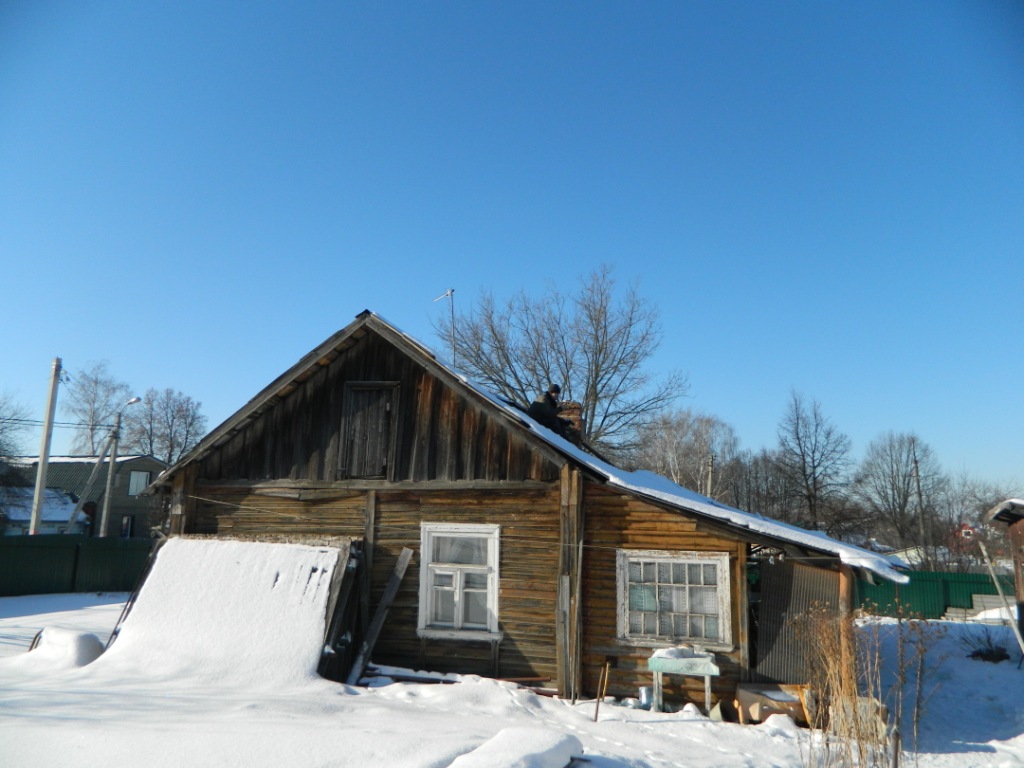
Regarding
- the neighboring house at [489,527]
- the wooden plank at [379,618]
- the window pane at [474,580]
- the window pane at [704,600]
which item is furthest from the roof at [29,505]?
the window pane at [704,600]

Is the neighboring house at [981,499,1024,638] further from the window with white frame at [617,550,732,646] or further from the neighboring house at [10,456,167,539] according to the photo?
the neighboring house at [10,456,167,539]

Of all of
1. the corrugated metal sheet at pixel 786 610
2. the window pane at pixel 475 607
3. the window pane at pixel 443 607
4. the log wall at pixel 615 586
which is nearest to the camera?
the corrugated metal sheet at pixel 786 610

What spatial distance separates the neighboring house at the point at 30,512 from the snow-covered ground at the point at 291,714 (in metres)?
20.9

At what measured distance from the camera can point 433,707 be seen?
8664 millimetres

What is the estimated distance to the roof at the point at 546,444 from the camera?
8.67m

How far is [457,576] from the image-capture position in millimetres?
10539

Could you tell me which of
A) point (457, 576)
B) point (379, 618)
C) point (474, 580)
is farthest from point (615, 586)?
point (379, 618)

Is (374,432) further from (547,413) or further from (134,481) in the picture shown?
(134,481)

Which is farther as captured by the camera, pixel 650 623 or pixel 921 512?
pixel 921 512

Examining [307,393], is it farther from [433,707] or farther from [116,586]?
[116,586]

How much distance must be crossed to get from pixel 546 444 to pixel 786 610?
3.85 meters

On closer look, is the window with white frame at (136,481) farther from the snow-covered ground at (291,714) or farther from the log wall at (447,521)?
the log wall at (447,521)

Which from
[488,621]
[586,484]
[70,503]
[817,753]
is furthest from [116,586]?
[817,753]

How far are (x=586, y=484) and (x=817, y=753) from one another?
14.1ft
